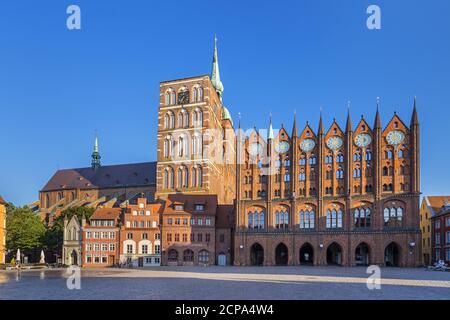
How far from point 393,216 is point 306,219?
13.2 m

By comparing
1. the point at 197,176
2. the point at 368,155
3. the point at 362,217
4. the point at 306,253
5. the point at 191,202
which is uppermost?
the point at 368,155

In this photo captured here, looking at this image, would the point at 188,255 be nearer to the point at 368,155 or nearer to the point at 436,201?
the point at 368,155

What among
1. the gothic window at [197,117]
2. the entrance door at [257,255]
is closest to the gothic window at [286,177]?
the entrance door at [257,255]

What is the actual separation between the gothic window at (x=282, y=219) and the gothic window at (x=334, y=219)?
658cm

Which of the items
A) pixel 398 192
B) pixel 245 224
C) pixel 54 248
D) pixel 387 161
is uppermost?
pixel 387 161

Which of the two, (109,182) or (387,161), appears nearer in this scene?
(387,161)

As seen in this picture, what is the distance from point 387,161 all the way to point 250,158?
2208cm

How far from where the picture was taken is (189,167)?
92.6 metres

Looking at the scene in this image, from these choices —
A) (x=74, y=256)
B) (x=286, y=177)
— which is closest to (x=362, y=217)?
(x=286, y=177)

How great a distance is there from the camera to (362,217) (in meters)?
70.9

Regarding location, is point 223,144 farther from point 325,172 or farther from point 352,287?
point 352,287

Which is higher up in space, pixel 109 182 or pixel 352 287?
pixel 109 182
